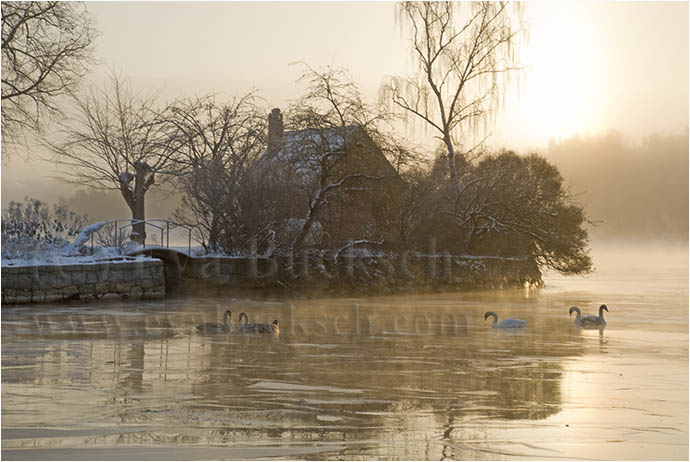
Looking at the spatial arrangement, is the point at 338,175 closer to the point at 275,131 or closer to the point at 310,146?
the point at 310,146

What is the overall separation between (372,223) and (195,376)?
59.8 ft

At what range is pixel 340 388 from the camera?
10.9 metres

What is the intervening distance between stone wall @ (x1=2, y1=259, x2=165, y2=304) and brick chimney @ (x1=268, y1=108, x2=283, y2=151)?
5.33m

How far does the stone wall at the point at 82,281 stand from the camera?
22.2 metres

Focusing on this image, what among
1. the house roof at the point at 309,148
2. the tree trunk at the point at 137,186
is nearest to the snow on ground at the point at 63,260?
the house roof at the point at 309,148

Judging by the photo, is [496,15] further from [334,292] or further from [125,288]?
[125,288]

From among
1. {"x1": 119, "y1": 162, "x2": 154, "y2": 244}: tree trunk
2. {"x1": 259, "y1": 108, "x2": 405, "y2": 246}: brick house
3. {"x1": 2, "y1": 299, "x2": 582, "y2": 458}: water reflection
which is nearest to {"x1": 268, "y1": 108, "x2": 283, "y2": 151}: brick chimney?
{"x1": 259, "y1": 108, "x2": 405, "y2": 246}: brick house

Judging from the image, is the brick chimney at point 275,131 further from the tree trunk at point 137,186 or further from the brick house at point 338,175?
the tree trunk at point 137,186

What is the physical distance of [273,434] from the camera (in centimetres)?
827

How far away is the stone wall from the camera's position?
72.7ft

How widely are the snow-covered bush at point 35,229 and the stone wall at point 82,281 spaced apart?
934mm

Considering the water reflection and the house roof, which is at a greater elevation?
the house roof

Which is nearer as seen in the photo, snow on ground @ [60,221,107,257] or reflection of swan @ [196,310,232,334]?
reflection of swan @ [196,310,232,334]

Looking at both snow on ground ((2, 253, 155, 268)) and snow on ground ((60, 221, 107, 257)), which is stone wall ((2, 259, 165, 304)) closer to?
snow on ground ((2, 253, 155, 268))
